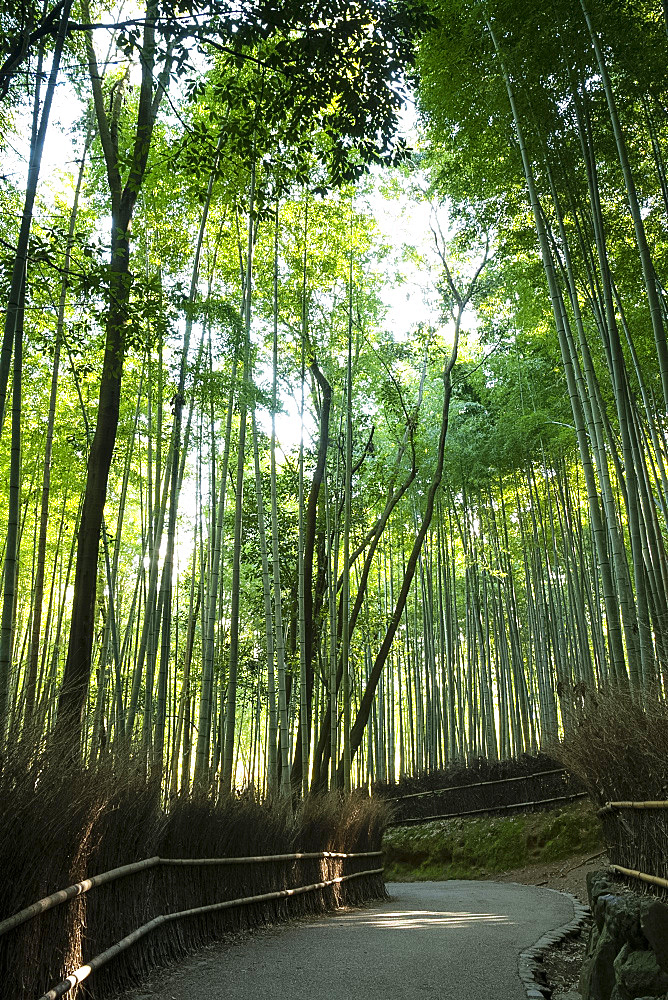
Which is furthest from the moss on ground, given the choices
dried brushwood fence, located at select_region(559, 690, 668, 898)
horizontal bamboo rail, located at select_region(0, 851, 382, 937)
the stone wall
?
the stone wall

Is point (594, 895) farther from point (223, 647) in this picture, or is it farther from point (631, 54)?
point (223, 647)

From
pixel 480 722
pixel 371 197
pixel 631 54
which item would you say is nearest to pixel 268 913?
pixel 631 54

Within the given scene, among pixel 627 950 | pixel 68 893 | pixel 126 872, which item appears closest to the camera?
pixel 68 893

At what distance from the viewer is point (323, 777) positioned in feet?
25.7

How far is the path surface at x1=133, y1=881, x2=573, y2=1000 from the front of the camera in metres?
2.76

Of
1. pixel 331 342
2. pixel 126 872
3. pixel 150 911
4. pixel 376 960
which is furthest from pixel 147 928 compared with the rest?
pixel 331 342

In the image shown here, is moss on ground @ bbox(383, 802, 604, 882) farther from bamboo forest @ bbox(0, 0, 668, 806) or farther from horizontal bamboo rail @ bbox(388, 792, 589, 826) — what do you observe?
bamboo forest @ bbox(0, 0, 668, 806)

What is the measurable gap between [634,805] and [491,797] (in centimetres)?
722

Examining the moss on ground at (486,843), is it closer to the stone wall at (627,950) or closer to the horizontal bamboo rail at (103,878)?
the horizontal bamboo rail at (103,878)

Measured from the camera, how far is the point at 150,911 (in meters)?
3.00

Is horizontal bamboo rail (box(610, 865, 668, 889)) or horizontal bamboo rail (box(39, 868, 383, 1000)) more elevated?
horizontal bamboo rail (box(610, 865, 668, 889))

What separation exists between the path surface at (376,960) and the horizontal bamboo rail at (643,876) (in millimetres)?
618

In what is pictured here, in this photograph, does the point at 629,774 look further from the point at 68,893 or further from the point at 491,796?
the point at 491,796

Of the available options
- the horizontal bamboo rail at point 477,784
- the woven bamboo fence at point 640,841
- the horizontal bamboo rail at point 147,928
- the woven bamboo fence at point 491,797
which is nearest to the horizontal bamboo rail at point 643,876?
the woven bamboo fence at point 640,841
